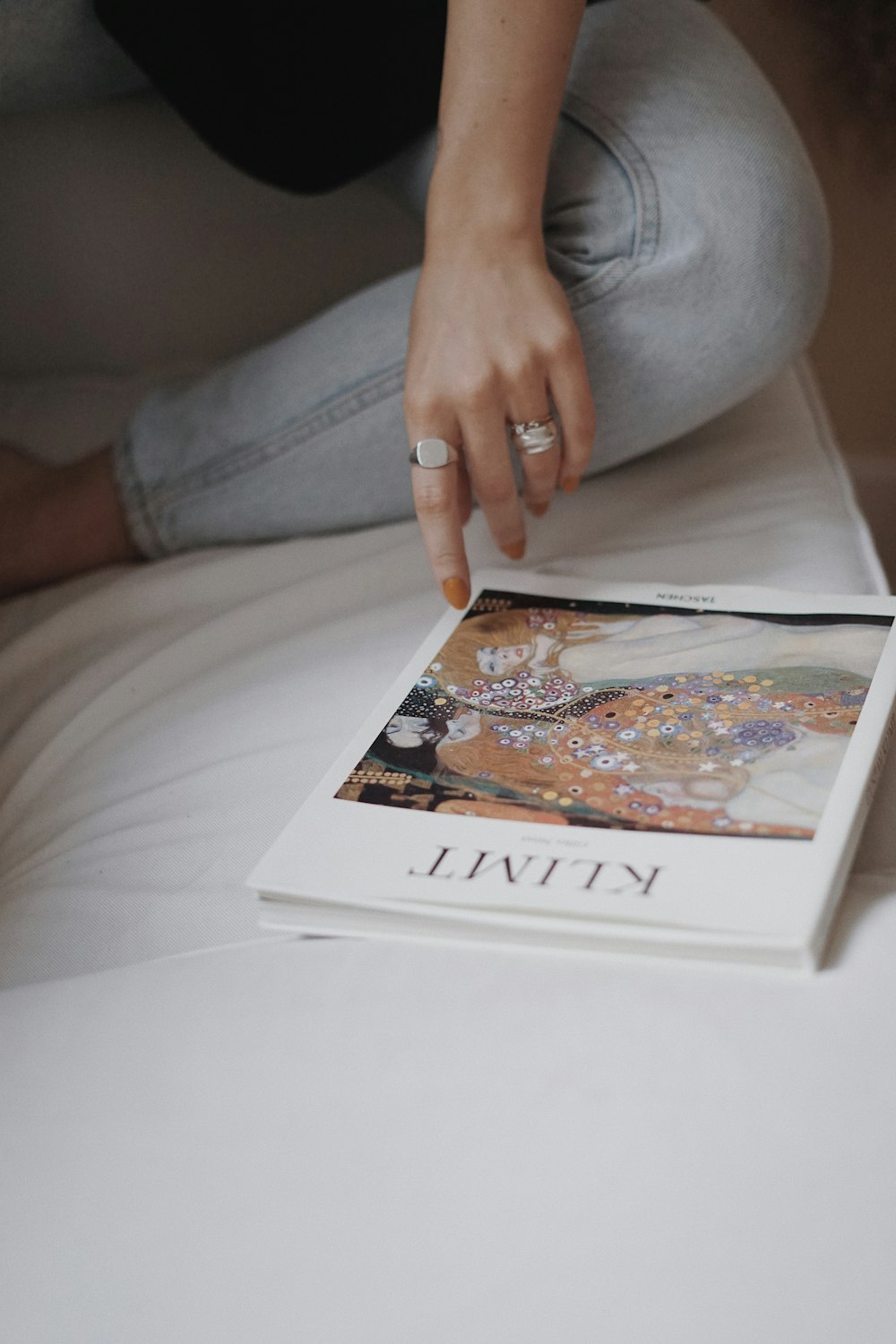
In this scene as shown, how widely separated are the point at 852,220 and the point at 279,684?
1.03 m

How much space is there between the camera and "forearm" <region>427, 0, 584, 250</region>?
651 millimetres

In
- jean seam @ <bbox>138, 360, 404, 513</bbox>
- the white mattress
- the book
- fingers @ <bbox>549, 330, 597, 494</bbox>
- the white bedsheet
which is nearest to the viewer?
the white mattress

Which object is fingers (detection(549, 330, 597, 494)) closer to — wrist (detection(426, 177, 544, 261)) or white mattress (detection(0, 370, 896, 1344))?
wrist (detection(426, 177, 544, 261))

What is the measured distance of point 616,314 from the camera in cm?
75

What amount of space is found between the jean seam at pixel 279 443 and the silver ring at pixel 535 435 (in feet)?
0.42

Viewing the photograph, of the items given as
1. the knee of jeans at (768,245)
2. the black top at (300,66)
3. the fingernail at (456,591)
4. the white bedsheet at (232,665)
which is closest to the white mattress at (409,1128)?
the white bedsheet at (232,665)

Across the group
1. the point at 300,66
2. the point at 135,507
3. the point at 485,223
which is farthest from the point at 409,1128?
the point at 300,66

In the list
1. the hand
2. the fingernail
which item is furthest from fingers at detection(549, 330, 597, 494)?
the fingernail

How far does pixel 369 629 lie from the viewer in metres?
0.71

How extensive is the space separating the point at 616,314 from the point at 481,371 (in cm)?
16

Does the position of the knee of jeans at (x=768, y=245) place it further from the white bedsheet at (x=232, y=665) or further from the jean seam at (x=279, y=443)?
the jean seam at (x=279, y=443)

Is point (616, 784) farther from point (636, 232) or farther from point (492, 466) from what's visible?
point (636, 232)

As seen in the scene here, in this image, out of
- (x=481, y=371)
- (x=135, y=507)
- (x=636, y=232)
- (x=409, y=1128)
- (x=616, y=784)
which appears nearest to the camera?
(x=409, y=1128)

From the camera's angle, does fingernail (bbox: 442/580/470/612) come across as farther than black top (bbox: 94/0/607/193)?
No
